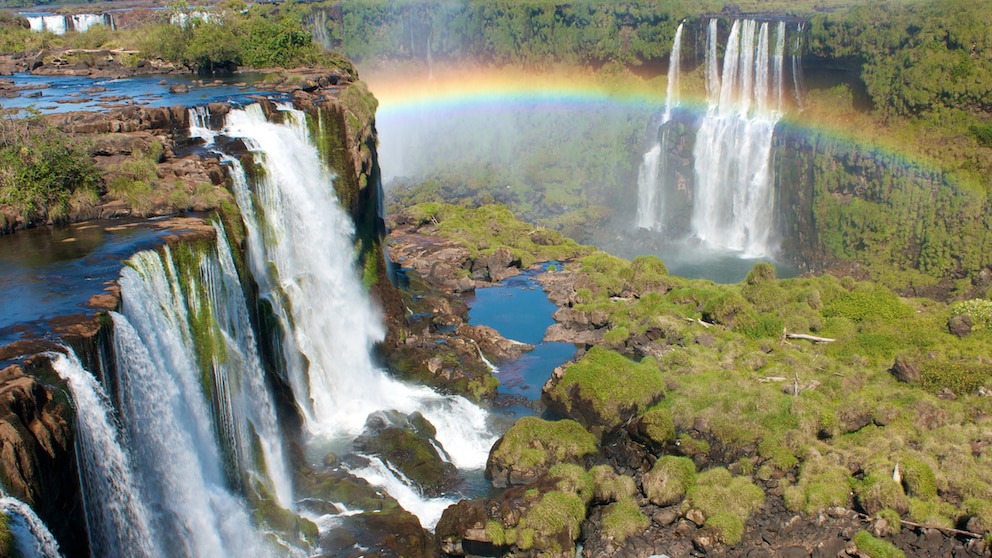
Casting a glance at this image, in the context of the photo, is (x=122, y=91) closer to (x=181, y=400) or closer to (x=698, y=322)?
(x=181, y=400)

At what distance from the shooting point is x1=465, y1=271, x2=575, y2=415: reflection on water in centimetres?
3105

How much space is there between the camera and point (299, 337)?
27.0m

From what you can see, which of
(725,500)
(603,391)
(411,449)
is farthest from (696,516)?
(411,449)

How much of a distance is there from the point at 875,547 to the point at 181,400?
51.0 feet

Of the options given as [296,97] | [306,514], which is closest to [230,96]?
[296,97]

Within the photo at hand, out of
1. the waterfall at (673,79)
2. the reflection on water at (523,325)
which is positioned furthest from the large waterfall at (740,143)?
the reflection on water at (523,325)

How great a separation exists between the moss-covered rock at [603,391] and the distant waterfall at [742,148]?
1057 inches

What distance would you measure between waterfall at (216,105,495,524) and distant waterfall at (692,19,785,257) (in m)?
29.4

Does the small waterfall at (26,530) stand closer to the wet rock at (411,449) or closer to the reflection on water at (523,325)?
the wet rock at (411,449)

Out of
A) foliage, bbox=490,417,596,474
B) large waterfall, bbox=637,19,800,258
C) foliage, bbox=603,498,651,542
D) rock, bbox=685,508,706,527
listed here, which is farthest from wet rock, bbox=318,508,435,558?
large waterfall, bbox=637,19,800,258

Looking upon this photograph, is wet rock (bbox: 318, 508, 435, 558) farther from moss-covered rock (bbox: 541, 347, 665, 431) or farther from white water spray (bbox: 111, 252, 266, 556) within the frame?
moss-covered rock (bbox: 541, 347, 665, 431)

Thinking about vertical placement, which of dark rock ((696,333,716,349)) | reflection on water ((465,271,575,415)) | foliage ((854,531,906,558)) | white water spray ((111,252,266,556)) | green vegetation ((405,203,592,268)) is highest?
white water spray ((111,252,266,556))

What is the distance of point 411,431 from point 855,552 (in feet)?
40.8

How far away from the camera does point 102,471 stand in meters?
14.0
